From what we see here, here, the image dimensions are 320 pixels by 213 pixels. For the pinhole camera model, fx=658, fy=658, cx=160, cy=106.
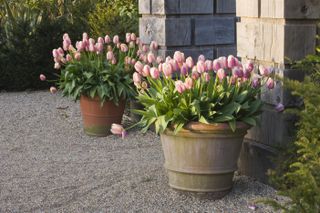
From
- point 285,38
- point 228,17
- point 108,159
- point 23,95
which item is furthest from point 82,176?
point 23,95

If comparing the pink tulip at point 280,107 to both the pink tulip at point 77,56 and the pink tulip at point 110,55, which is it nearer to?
the pink tulip at point 110,55

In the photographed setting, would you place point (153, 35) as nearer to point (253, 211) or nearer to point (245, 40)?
point (245, 40)

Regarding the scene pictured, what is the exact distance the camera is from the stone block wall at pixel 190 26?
22.0ft

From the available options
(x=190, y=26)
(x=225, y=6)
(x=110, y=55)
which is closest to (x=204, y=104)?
(x=110, y=55)

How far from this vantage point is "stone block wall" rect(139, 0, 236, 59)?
6.70 m

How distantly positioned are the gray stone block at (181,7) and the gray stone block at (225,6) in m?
0.09

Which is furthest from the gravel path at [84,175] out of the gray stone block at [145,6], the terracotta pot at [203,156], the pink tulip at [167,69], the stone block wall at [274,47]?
the gray stone block at [145,6]

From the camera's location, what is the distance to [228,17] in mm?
7078

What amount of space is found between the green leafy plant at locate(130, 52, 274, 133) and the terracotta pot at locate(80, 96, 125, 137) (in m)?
2.04

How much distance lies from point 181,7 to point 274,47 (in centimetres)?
217

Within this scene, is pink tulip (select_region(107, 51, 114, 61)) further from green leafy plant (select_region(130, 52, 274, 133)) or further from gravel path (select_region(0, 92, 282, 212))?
green leafy plant (select_region(130, 52, 274, 133))

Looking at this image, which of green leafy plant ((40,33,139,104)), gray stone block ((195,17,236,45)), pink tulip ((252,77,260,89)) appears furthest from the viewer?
gray stone block ((195,17,236,45))

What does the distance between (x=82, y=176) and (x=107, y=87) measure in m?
1.42

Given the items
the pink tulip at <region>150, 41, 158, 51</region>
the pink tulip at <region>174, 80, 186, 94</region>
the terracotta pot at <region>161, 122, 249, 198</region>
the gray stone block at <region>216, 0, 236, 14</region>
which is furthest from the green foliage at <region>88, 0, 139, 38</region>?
the pink tulip at <region>174, 80, 186, 94</region>
